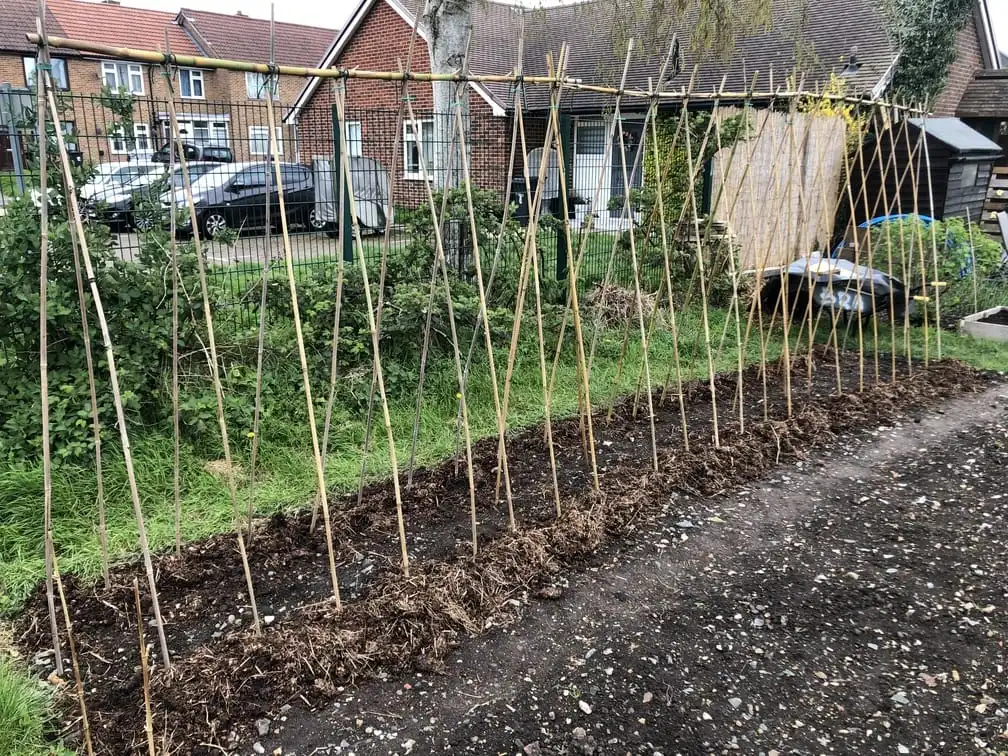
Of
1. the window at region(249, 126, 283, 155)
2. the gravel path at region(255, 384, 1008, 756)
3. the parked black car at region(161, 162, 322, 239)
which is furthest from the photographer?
the parked black car at region(161, 162, 322, 239)

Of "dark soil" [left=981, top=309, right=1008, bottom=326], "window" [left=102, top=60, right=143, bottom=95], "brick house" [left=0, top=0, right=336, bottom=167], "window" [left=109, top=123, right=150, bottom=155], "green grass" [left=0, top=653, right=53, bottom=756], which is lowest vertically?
"green grass" [left=0, top=653, right=53, bottom=756]

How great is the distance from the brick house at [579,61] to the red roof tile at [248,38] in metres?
11.3

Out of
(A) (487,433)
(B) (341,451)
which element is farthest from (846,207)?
(B) (341,451)

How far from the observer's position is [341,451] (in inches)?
173

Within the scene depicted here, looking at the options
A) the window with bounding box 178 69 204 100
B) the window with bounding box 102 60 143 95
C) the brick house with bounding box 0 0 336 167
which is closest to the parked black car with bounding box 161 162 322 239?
the window with bounding box 102 60 143 95

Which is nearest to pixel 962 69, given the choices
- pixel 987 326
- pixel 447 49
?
pixel 987 326

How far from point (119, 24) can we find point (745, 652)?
106 ft

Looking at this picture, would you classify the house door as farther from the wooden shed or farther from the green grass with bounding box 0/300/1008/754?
the wooden shed

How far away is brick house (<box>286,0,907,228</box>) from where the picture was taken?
10.8m

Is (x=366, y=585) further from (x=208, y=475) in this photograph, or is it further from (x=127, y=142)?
(x=127, y=142)

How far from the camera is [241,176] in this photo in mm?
7453

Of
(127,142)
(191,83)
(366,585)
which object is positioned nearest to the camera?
(366,585)

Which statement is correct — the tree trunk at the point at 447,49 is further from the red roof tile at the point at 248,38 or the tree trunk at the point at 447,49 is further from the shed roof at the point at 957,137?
the red roof tile at the point at 248,38

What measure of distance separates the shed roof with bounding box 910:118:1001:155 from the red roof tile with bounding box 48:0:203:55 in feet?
81.4
